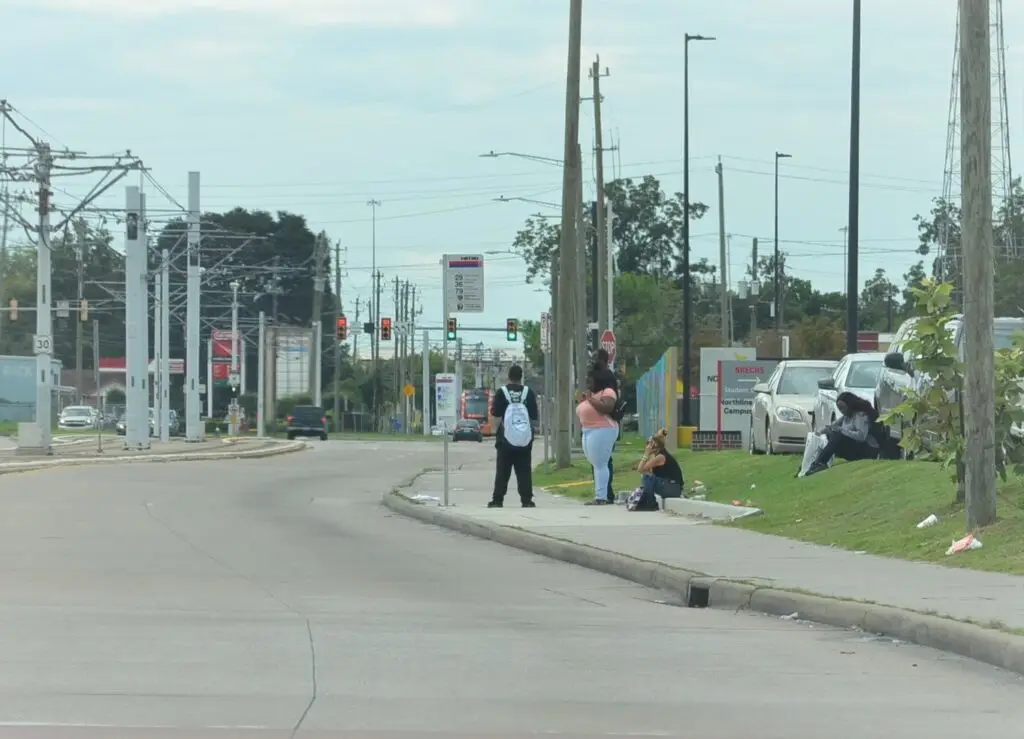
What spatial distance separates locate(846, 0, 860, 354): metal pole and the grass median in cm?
561

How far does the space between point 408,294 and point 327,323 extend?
12962 mm

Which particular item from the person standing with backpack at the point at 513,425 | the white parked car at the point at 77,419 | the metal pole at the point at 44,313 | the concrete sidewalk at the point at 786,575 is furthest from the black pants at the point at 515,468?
the white parked car at the point at 77,419

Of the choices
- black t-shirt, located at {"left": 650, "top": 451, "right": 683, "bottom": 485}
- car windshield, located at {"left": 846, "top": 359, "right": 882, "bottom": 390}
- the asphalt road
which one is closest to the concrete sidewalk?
the asphalt road

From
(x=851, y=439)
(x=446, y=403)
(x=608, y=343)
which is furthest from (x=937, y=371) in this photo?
(x=608, y=343)

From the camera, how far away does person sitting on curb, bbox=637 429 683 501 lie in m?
21.3

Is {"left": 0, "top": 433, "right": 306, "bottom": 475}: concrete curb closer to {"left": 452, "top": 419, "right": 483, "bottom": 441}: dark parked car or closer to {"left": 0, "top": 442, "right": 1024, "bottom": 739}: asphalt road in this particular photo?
{"left": 0, "top": 442, "right": 1024, "bottom": 739}: asphalt road

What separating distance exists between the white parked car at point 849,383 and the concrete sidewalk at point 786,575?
12.2 feet

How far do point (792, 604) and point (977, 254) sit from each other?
4.63 m

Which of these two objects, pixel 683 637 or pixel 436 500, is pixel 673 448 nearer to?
pixel 436 500

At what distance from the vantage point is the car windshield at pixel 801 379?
87.6ft

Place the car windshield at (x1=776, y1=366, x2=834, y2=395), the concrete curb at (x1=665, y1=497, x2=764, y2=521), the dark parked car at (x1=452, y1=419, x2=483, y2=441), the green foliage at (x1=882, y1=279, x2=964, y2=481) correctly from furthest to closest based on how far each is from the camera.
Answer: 1. the dark parked car at (x1=452, y1=419, x2=483, y2=441)
2. the car windshield at (x1=776, y1=366, x2=834, y2=395)
3. the concrete curb at (x1=665, y1=497, x2=764, y2=521)
4. the green foliage at (x1=882, y1=279, x2=964, y2=481)

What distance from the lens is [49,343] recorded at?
1843 inches

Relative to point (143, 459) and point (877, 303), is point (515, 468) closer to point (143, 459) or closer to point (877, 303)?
point (143, 459)

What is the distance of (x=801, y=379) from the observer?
26.9 m
